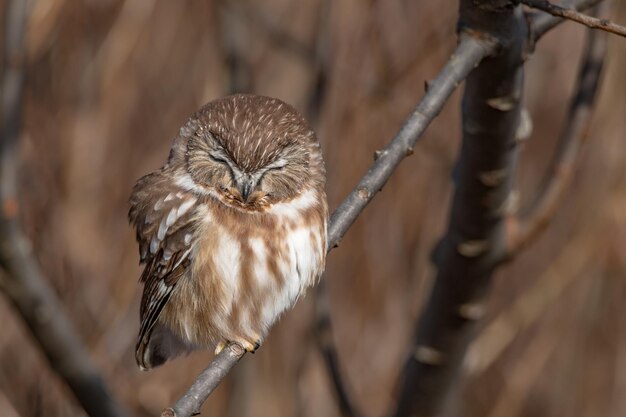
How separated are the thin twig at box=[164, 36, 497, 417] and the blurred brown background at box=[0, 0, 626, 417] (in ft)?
4.48

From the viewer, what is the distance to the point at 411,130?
2742 millimetres

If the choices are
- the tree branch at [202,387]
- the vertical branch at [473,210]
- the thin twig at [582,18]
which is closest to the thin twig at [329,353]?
the vertical branch at [473,210]

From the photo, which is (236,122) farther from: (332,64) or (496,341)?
(496,341)

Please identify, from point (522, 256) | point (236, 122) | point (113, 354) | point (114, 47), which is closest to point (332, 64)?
point (114, 47)

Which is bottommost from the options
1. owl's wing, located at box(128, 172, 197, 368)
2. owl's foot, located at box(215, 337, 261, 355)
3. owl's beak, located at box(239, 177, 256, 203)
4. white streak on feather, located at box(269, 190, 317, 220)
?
owl's foot, located at box(215, 337, 261, 355)

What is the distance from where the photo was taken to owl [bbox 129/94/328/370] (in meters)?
3.47

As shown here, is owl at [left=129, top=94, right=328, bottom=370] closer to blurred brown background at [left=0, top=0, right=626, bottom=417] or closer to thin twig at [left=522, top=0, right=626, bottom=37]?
blurred brown background at [left=0, top=0, right=626, bottom=417]

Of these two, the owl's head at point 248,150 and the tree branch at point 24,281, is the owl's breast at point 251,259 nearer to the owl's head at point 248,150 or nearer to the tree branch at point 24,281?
the owl's head at point 248,150

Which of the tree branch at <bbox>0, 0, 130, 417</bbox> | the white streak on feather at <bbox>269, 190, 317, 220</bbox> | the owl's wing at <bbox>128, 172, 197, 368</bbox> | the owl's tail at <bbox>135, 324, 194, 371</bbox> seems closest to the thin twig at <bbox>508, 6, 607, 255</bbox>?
the white streak on feather at <bbox>269, 190, 317, 220</bbox>

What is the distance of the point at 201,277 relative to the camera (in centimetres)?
351

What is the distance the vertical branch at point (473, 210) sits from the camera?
2.96 metres

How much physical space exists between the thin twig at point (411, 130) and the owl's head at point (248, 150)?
67cm

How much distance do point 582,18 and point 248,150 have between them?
144 centimetres

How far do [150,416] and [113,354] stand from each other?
0.44 meters
